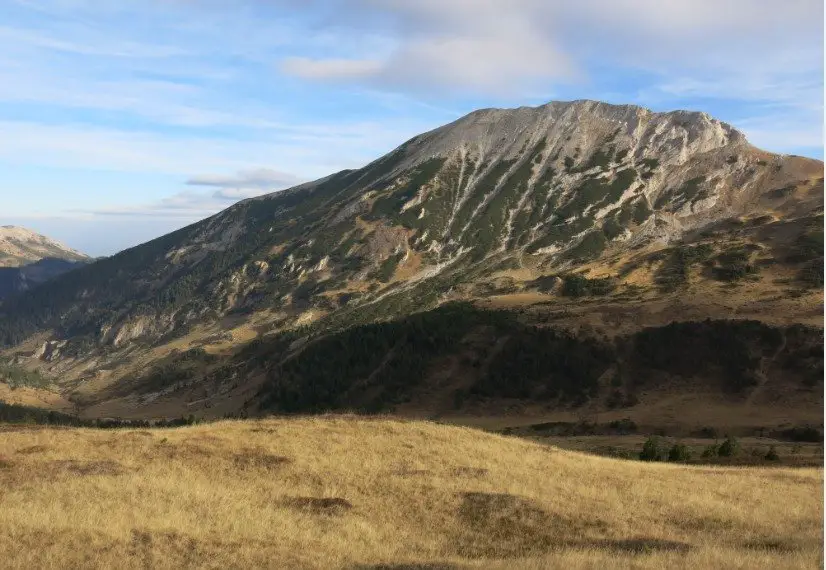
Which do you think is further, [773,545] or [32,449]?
[32,449]

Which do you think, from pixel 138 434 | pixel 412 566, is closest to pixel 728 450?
pixel 412 566

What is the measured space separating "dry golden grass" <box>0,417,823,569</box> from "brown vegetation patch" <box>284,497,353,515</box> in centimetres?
8

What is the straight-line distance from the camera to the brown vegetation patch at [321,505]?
2545 centimetres

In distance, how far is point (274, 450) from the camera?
3359 centimetres

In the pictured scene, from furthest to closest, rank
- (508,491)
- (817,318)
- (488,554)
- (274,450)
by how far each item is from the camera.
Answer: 1. (817,318)
2. (274,450)
3. (508,491)
4. (488,554)

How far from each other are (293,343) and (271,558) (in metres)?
144

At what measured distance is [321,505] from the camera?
26078 mm

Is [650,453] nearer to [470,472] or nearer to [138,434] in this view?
[470,472]

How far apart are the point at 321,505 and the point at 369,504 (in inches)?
81.1

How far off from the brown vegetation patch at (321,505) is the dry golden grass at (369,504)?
8 centimetres

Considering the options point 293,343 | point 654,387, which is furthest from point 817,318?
point 293,343

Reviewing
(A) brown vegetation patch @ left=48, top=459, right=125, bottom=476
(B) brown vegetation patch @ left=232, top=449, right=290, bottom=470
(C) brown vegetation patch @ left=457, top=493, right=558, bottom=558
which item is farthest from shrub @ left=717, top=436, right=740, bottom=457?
(A) brown vegetation patch @ left=48, top=459, right=125, bottom=476

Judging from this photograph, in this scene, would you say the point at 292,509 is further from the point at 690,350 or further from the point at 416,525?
the point at 690,350

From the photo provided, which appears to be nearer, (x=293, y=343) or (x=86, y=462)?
(x=86, y=462)
